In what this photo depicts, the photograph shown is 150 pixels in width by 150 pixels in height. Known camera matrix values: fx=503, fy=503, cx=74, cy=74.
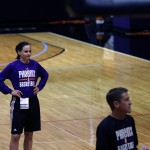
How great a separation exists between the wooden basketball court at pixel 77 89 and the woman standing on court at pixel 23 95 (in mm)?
1413

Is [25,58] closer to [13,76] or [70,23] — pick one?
[13,76]

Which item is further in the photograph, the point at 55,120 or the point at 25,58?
the point at 55,120

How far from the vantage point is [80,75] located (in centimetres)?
1511

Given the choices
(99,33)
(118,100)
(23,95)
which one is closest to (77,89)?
(23,95)

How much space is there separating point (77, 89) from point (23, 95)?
258 inches

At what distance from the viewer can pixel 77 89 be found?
522 inches

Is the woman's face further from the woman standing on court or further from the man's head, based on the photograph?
the man's head

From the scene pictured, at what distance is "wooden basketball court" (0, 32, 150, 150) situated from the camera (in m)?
8.96

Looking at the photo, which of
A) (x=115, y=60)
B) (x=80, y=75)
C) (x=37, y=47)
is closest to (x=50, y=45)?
(x=37, y=47)

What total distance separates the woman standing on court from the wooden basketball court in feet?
4.64

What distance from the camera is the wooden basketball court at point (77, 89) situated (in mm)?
8955

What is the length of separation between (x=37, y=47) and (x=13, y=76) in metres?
13.6

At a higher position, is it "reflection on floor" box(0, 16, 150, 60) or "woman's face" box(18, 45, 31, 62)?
"woman's face" box(18, 45, 31, 62)

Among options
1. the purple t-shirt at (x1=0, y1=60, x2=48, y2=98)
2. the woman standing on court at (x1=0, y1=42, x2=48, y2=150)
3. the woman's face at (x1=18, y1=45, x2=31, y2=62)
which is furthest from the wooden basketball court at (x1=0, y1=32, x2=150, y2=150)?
the woman's face at (x1=18, y1=45, x2=31, y2=62)
